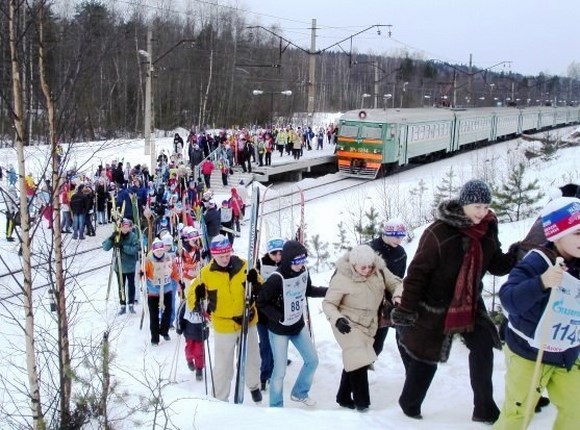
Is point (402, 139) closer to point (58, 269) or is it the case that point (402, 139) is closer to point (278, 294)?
point (278, 294)

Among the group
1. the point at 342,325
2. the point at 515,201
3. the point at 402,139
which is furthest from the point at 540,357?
the point at 402,139

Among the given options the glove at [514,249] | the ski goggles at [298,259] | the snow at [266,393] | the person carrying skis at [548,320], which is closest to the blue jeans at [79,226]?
the snow at [266,393]

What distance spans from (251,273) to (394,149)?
2183cm

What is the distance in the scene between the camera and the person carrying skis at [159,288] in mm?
8523

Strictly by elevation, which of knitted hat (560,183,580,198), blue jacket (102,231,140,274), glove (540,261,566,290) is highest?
knitted hat (560,183,580,198)

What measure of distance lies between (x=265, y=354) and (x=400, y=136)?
21959mm

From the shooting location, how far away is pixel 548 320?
3.34m

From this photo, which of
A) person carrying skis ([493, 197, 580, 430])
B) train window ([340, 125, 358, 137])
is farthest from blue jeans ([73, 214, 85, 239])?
train window ([340, 125, 358, 137])

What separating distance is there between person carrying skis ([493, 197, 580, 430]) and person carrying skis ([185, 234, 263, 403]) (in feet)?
9.68

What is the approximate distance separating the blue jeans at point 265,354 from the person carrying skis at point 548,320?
3.26m

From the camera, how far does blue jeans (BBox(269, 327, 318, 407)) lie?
5922 mm

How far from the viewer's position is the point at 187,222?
14109mm

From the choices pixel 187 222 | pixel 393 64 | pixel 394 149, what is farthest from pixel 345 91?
pixel 187 222

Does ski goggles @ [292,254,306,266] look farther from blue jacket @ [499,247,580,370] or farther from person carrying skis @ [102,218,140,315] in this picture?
person carrying skis @ [102,218,140,315]
